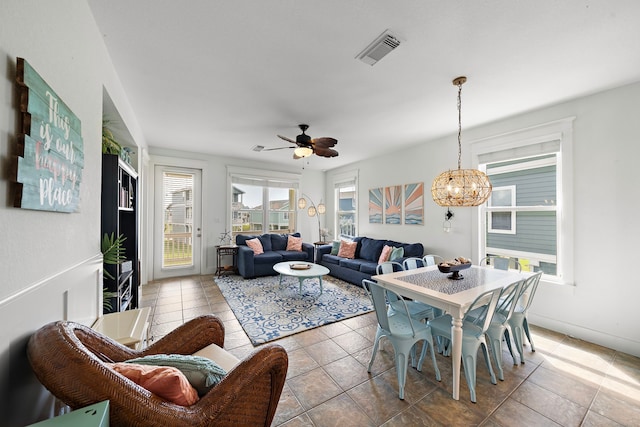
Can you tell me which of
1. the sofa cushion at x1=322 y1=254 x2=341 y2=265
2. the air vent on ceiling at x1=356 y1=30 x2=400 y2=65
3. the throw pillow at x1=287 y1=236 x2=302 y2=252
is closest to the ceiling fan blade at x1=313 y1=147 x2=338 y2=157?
the air vent on ceiling at x1=356 y1=30 x2=400 y2=65

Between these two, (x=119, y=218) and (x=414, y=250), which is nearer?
(x=119, y=218)

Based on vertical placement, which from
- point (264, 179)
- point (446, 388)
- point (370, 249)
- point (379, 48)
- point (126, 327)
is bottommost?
point (446, 388)

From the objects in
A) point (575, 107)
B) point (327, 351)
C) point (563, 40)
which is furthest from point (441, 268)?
point (575, 107)

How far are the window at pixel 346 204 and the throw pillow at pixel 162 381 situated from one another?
5361 millimetres

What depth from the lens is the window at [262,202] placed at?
5914mm

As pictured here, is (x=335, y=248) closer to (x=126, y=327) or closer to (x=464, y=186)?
(x=464, y=186)

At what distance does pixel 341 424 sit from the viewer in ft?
5.27

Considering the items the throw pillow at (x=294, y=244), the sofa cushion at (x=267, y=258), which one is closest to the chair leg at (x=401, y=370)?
the sofa cushion at (x=267, y=258)

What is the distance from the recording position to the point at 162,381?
90cm

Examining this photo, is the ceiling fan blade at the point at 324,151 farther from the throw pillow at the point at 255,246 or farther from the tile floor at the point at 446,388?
the throw pillow at the point at 255,246

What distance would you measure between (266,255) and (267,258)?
0.14 metres

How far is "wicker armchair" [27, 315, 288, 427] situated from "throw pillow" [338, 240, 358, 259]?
419 centimetres

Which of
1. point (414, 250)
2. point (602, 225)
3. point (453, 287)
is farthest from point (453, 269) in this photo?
point (414, 250)

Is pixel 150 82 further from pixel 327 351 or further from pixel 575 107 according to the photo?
pixel 575 107
